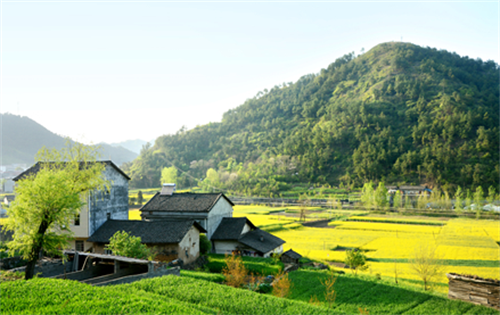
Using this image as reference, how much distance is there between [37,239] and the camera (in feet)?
49.9

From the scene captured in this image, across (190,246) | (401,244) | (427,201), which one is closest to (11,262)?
(190,246)

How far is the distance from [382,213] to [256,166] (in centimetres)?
6473

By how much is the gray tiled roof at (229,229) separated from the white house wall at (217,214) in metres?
0.42

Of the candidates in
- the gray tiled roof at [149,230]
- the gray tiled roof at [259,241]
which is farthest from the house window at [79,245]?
the gray tiled roof at [259,241]

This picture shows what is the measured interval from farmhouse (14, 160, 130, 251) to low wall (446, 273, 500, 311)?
25858mm

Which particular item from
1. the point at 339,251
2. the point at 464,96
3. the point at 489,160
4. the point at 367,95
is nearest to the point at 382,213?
the point at 339,251

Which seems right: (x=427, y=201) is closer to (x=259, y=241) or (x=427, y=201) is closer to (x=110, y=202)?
(x=259, y=241)

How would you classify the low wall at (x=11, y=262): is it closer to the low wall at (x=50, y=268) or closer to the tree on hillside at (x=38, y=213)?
the low wall at (x=50, y=268)

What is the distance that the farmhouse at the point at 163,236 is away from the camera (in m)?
24.6

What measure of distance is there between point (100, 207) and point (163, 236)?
7.33 metres

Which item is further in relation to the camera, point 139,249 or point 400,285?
point 400,285

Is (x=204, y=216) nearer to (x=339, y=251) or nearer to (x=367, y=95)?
(x=339, y=251)

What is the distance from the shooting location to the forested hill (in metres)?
107

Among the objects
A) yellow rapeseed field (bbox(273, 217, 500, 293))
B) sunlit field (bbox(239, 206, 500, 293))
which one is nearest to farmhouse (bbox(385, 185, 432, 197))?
sunlit field (bbox(239, 206, 500, 293))
